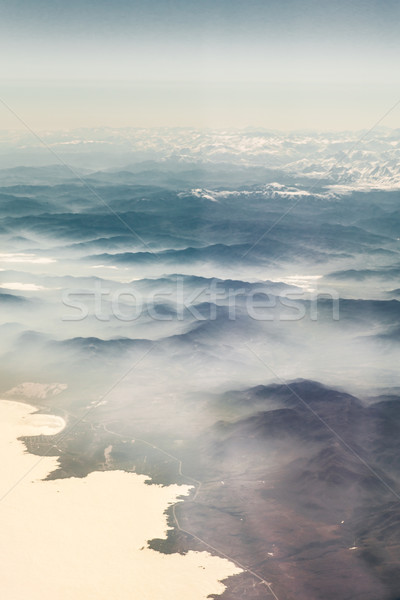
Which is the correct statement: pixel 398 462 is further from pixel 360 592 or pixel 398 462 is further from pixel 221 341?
pixel 221 341

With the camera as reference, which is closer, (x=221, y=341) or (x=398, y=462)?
(x=398, y=462)

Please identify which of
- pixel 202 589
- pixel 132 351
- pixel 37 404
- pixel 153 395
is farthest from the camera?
pixel 132 351

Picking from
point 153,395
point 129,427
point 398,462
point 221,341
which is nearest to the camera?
point 398,462

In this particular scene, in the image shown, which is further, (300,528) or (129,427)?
(129,427)

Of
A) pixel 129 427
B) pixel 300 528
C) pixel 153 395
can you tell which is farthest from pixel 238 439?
pixel 153 395

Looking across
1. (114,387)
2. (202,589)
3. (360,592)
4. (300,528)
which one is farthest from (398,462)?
(114,387)

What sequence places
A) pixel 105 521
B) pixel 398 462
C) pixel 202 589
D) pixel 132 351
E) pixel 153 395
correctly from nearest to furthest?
pixel 202 589 < pixel 105 521 < pixel 398 462 < pixel 153 395 < pixel 132 351

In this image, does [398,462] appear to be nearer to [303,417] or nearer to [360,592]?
[303,417]

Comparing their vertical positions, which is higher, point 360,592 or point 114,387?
point 360,592

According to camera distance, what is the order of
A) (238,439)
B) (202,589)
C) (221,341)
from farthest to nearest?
(221,341)
(238,439)
(202,589)
